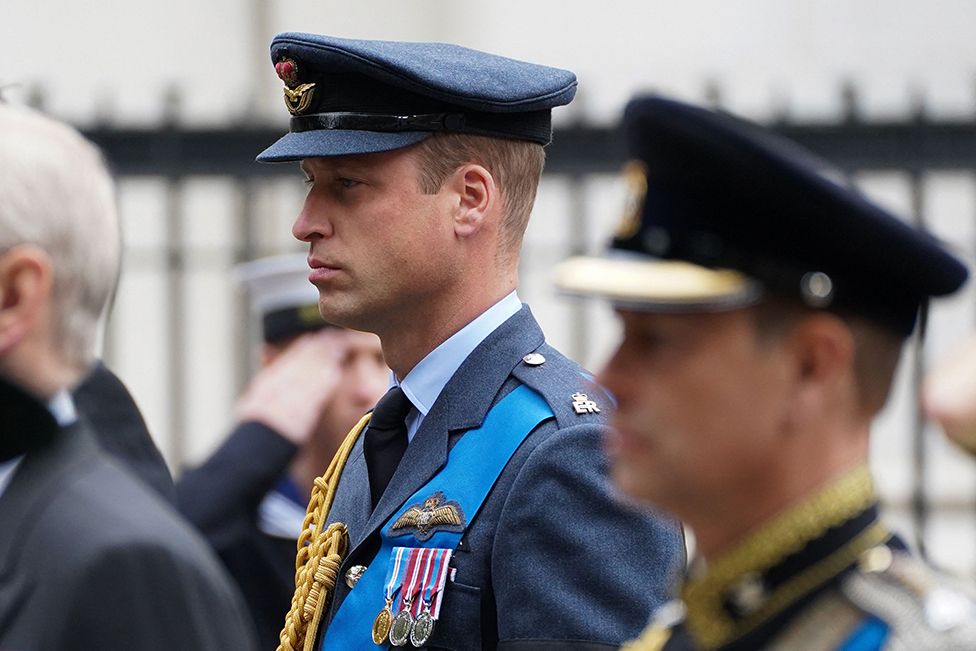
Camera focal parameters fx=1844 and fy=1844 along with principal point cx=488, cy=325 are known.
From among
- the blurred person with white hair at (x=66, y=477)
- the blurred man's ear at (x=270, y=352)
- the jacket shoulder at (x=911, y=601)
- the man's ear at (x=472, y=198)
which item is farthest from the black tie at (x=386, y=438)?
the blurred man's ear at (x=270, y=352)

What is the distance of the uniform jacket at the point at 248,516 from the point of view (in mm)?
4215

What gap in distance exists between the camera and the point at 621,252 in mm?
1952

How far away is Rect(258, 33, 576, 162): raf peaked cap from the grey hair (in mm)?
711

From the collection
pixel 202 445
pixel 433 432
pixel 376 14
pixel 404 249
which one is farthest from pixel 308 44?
pixel 376 14

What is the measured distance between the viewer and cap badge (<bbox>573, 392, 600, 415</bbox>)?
111 inches

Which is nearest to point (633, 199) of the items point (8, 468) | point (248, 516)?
point (8, 468)

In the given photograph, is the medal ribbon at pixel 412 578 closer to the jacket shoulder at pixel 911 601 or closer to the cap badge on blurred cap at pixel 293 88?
the cap badge on blurred cap at pixel 293 88

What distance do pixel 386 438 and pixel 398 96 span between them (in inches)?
22.0

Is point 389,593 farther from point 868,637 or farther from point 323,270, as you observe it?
point 868,637

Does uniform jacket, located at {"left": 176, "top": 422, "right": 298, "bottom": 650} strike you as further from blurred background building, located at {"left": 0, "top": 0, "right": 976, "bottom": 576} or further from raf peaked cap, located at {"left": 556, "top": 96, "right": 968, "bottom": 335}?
blurred background building, located at {"left": 0, "top": 0, "right": 976, "bottom": 576}

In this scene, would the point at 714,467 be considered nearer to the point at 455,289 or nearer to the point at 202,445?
the point at 455,289

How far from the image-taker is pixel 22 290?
7.12ft

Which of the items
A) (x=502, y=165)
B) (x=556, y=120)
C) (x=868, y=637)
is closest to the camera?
(x=868, y=637)

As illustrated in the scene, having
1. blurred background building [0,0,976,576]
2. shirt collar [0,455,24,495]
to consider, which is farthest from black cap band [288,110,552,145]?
blurred background building [0,0,976,576]
